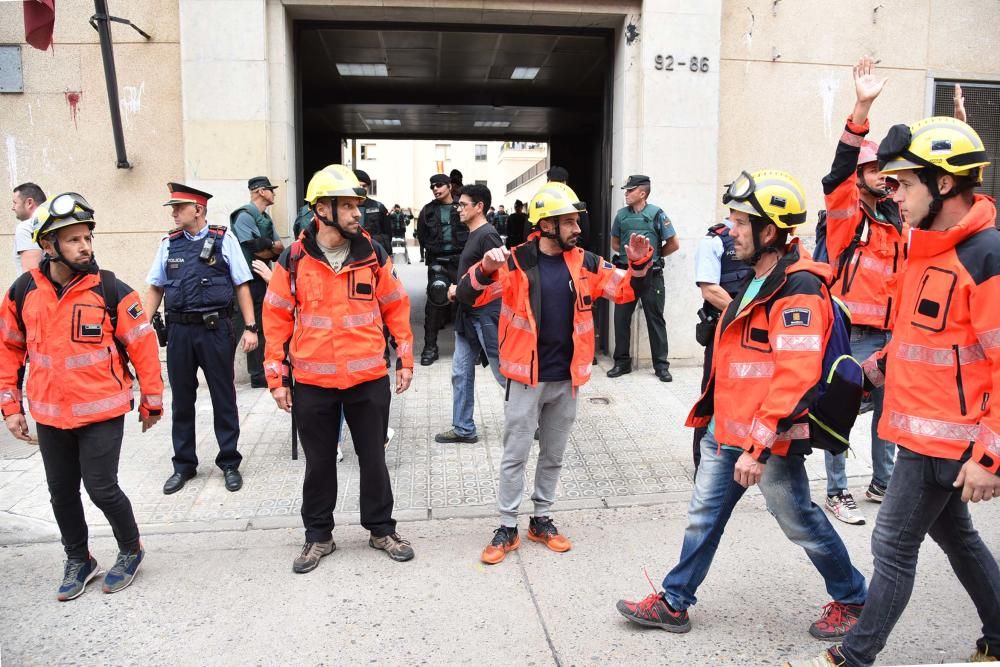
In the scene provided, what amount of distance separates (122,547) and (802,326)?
3609 millimetres

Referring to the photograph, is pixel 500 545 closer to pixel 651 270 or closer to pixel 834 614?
pixel 834 614

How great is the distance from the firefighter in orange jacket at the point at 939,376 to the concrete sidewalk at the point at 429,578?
59cm

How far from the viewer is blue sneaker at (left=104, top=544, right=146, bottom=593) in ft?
13.4

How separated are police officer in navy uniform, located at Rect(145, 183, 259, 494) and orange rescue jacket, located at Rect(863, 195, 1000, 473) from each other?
14.2 ft

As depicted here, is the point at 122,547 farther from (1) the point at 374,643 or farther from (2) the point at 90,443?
(1) the point at 374,643

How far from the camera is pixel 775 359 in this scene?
10.5 ft

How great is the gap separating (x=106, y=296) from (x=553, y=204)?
2424 mm

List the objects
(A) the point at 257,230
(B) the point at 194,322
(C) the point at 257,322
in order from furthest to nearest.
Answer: (C) the point at 257,322, (A) the point at 257,230, (B) the point at 194,322

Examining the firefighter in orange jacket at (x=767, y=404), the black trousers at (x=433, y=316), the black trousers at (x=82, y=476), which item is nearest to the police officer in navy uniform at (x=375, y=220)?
the black trousers at (x=433, y=316)

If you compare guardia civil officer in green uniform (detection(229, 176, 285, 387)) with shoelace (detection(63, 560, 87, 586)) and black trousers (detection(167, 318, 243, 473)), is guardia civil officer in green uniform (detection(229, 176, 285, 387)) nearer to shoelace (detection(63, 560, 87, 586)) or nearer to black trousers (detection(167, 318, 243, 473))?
black trousers (detection(167, 318, 243, 473))

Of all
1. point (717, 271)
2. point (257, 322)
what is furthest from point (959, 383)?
point (257, 322)

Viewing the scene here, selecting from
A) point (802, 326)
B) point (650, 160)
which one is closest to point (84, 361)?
point (802, 326)

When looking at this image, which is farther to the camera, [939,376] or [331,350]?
[331,350]

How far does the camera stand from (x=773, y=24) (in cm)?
884
